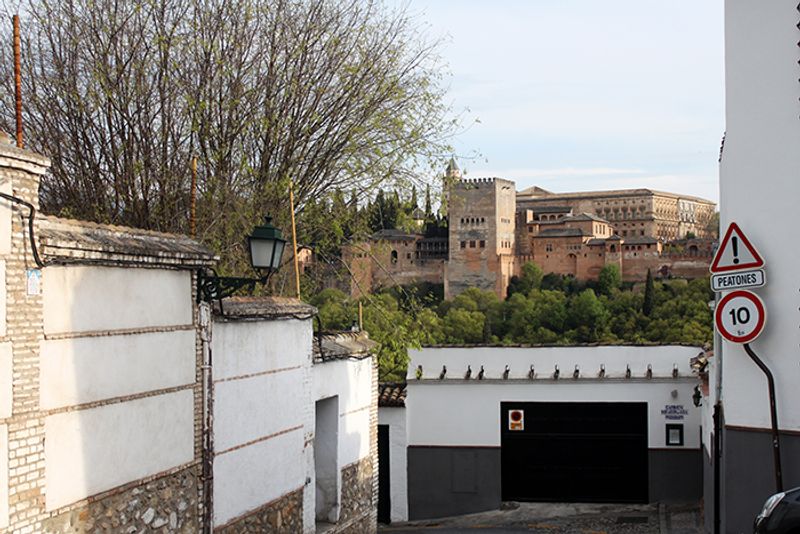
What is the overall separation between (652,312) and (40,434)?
188 feet

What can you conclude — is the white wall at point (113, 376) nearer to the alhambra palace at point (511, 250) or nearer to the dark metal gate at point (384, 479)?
the dark metal gate at point (384, 479)

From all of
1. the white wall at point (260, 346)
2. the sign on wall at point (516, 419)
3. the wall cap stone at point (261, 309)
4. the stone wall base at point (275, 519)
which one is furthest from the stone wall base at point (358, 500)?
the sign on wall at point (516, 419)

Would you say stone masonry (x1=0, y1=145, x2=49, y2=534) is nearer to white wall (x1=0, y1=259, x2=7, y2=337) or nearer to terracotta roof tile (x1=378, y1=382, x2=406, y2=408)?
white wall (x1=0, y1=259, x2=7, y2=337)

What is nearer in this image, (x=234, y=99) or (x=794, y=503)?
(x=794, y=503)

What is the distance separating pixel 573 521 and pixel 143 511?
10193 millimetres

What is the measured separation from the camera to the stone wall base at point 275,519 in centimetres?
826

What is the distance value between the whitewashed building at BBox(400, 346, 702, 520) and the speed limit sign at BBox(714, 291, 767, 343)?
999cm

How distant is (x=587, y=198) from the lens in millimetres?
107312

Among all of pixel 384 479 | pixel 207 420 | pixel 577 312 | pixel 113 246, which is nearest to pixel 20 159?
pixel 113 246

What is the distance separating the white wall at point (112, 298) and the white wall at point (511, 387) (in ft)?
33.9

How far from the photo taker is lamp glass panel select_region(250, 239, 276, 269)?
25.7ft

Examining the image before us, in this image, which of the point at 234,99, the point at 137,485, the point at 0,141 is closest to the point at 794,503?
the point at 137,485

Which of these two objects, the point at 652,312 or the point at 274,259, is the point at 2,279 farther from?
the point at 652,312

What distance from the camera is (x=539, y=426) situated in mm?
17000
